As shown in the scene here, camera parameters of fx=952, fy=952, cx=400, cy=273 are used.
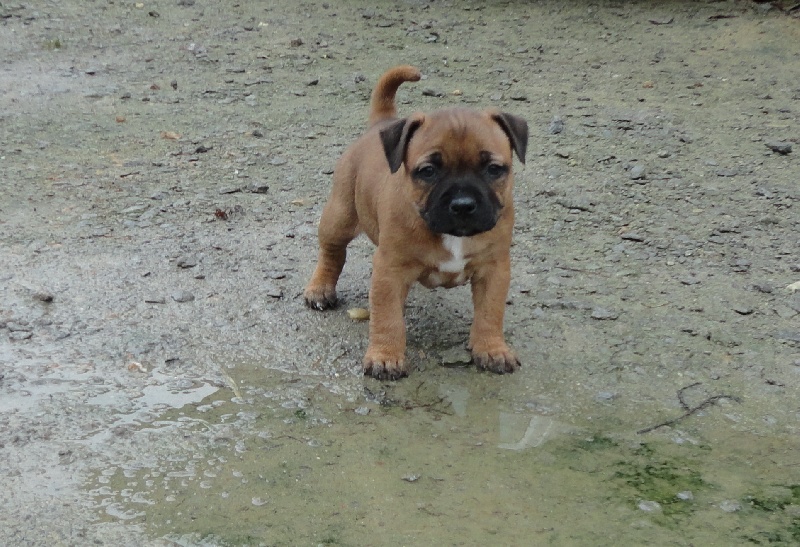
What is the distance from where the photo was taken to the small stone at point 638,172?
22.5 ft

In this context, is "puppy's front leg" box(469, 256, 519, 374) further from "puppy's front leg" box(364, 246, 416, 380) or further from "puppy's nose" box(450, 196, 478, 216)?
"puppy's nose" box(450, 196, 478, 216)

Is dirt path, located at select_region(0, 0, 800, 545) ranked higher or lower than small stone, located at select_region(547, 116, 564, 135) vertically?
lower

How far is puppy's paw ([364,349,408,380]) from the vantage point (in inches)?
177

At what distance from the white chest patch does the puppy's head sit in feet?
0.57

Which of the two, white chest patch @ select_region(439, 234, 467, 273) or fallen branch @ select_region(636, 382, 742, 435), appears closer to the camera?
fallen branch @ select_region(636, 382, 742, 435)

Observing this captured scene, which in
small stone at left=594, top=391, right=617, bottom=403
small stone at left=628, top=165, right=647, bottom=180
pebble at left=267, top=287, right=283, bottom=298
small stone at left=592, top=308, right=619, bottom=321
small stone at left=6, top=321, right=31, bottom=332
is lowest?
small stone at left=594, top=391, right=617, bottom=403

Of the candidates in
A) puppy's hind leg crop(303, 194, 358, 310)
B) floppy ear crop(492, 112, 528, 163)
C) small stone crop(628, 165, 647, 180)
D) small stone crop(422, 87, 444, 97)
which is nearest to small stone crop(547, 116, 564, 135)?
small stone crop(628, 165, 647, 180)

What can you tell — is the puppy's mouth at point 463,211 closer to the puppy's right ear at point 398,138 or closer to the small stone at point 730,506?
the puppy's right ear at point 398,138

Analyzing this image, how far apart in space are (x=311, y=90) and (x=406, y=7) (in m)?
3.04

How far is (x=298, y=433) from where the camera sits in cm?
404

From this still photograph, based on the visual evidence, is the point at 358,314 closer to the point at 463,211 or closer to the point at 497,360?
the point at 497,360

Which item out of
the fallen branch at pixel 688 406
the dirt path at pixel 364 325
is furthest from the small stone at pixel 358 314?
Result: the fallen branch at pixel 688 406

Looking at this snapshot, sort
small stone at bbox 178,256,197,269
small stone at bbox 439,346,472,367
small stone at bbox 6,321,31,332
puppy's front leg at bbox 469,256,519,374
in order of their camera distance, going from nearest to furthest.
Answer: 1. puppy's front leg at bbox 469,256,519,374
2. small stone at bbox 439,346,472,367
3. small stone at bbox 6,321,31,332
4. small stone at bbox 178,256,197,269

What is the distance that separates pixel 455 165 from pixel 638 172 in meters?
3.04
